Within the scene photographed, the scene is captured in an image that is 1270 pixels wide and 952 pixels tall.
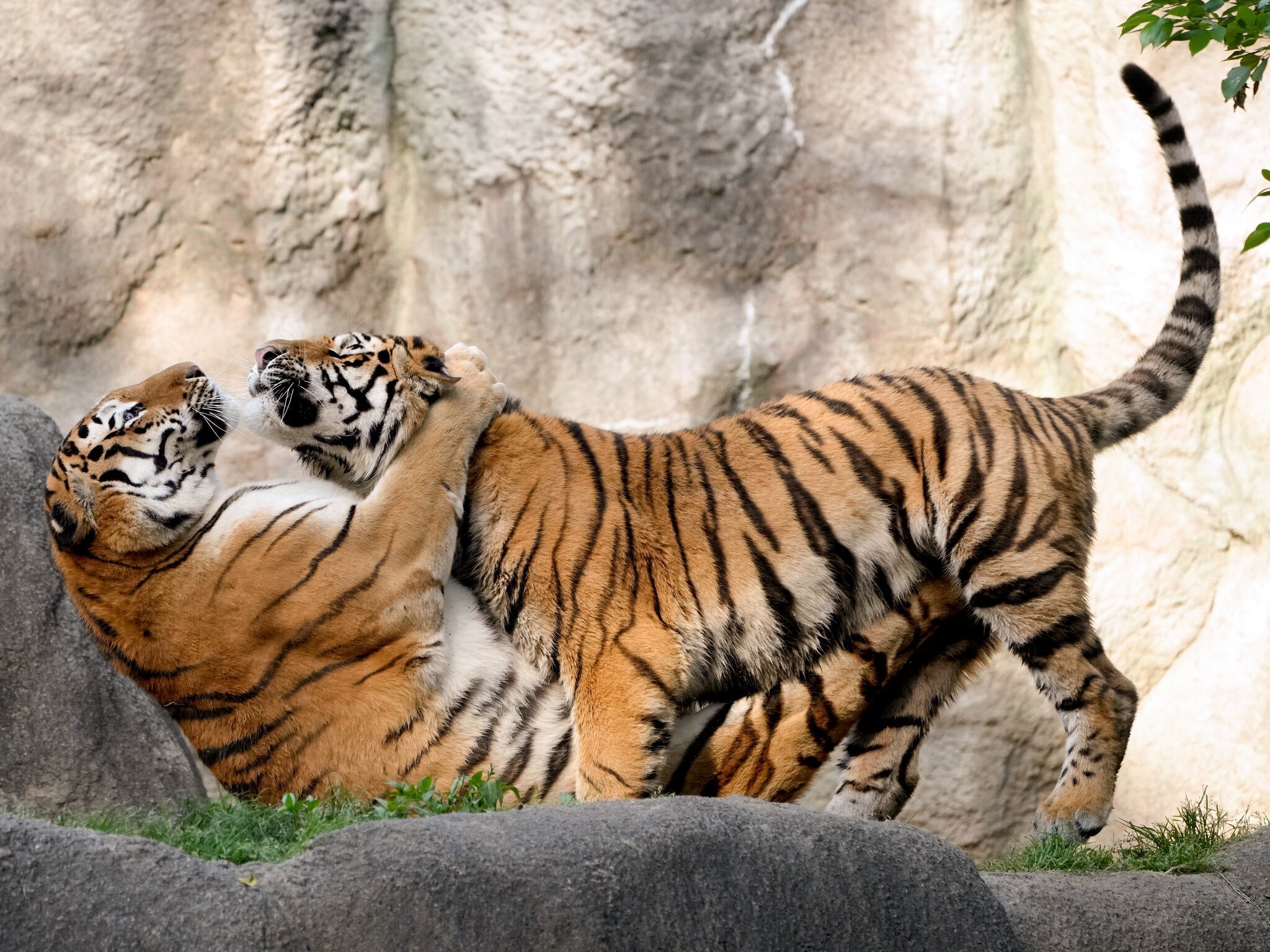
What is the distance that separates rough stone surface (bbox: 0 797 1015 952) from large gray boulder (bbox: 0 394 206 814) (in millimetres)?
1613

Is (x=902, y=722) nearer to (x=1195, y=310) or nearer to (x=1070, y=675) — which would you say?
(x=1070, y=675)

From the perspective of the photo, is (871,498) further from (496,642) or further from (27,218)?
(27,218)

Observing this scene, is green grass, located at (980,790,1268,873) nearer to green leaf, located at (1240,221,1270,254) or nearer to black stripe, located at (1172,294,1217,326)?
black stripe, located at (1172,294,1217,326)

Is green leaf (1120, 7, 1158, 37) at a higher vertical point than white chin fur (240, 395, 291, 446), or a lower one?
higher

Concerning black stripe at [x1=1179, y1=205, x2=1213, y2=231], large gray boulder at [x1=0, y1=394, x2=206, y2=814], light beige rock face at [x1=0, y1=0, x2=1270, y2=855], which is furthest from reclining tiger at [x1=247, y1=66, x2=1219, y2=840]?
light beige rock face at [x1=0, y1=0, x2=1270, y2=855]

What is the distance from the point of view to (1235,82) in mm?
3061

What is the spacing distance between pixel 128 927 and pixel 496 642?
156 cm

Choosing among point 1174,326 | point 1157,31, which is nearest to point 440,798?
point 1157,31

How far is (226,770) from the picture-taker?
3.74m

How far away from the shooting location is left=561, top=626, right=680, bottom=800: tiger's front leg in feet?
11.6

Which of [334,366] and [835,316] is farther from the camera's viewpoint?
[835,316]

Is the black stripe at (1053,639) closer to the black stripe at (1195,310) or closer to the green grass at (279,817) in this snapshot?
the black stripe at (1195,310)

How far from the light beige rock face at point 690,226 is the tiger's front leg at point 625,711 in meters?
2.31

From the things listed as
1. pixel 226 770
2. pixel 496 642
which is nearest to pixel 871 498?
pixel 496 642
